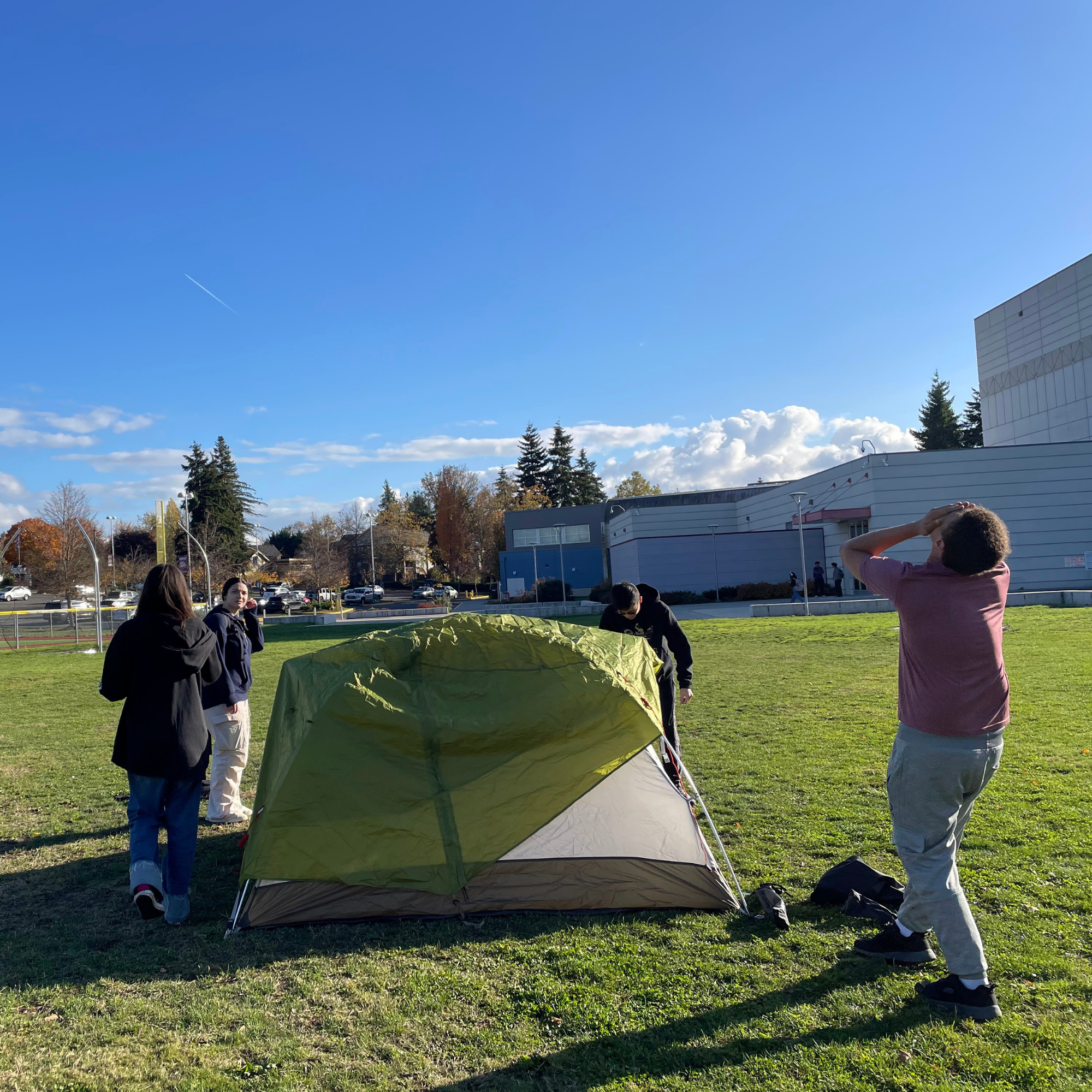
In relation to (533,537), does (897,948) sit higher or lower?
lower

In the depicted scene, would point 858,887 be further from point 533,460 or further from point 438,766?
point 533,460

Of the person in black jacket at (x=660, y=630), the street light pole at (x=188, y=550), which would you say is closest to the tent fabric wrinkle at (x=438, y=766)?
the person in black jacket at (x=660, y=630)

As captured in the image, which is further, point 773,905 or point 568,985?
point 773,905

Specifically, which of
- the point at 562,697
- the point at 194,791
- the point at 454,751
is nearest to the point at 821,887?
the point at 562,697

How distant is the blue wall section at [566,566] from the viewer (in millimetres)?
49438

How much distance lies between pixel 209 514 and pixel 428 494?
808 inches

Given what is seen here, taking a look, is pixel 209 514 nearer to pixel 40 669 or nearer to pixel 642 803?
pixel 40 669

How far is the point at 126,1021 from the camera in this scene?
11.6ft

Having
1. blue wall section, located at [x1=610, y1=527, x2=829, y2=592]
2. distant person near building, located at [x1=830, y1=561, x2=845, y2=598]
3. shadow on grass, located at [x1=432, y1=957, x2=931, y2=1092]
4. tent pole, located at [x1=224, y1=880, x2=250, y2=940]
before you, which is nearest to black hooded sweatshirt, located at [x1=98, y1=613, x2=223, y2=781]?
tent pole, located at [x1=224, y1=880, x2=250, y2=940]

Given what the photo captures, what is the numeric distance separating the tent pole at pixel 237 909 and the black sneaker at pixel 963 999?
3544 millimetres

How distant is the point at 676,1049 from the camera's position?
3.20 m

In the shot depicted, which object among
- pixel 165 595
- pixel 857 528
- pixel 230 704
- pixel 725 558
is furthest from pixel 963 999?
pixel 725 558

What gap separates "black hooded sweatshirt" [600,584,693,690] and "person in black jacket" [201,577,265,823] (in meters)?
2.92

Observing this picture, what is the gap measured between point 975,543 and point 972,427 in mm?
72450
